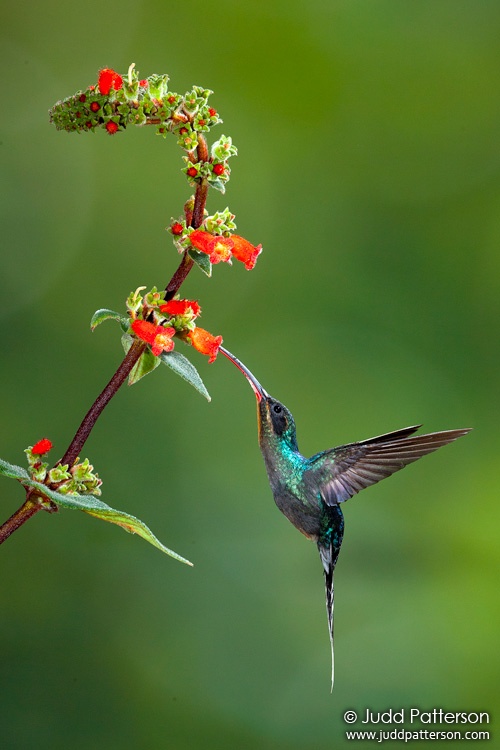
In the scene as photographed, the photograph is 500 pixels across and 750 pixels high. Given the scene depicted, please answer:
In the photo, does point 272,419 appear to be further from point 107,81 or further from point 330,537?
point 107,81

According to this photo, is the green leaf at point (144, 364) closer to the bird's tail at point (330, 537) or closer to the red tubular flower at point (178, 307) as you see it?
the red tubular flower at point (178, 307)

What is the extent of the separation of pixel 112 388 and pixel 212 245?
0.75 ft

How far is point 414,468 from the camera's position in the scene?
11.2 ft

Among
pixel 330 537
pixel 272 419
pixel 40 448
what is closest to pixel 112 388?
pixel 40 448

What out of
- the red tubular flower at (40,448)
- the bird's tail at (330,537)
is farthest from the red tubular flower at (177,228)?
the bird's tail at (330,537)

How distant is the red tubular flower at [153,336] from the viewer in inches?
41.9

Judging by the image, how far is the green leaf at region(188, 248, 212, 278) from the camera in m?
1.07

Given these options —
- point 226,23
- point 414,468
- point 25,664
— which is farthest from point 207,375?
point 226,23

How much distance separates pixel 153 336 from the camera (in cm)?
107

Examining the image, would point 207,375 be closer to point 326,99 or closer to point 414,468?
point 414,468

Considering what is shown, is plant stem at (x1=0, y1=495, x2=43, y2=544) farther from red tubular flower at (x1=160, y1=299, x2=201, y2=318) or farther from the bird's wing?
the bird's wing

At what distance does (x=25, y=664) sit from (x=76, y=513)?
0.55 meters

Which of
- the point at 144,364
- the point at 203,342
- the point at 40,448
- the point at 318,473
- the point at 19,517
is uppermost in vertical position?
the point at 318,473

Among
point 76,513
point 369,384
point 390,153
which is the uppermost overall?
point 390,153
